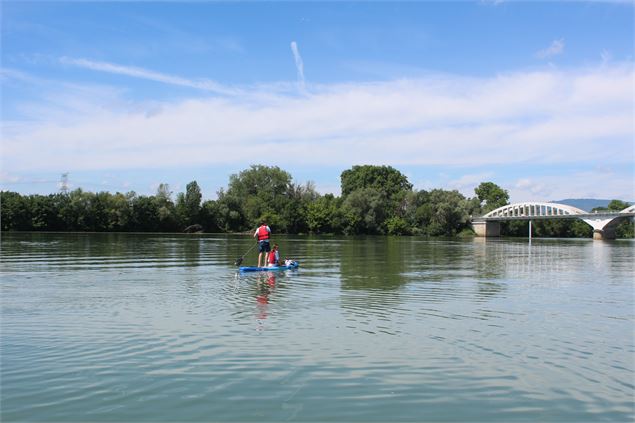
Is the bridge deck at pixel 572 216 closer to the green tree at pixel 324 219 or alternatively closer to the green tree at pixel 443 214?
the green tree at pixel 443 214

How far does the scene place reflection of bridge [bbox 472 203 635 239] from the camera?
120m

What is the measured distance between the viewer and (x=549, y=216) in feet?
422

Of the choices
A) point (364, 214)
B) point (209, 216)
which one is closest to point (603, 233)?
point (364, 214)

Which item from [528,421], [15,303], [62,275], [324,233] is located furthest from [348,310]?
[324,233]

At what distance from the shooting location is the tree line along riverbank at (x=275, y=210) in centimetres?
11562

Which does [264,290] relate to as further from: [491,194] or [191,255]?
[491,194]

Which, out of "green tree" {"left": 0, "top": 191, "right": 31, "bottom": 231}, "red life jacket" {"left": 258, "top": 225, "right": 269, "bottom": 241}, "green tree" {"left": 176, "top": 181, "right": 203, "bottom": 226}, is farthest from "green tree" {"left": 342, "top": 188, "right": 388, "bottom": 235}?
"red life jacket" {"left": 258, "top": 225, "right": 269, "bottom": 241}

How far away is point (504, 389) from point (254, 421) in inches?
170

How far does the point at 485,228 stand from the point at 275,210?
52656mm

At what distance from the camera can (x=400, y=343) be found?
12320 millimetres

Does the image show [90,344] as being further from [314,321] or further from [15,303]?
[15,303]

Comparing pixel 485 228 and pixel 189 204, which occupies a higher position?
pixel 189 204

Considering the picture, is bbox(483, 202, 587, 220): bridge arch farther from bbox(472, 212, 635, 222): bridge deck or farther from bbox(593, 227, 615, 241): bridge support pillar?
bbox(593, 227, 615, 241): bridge support pillar

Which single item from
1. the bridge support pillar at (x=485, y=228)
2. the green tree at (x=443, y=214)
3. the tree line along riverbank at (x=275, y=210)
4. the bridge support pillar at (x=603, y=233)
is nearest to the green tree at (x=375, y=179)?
the tree line along riverbank at (x=275, y=210)
